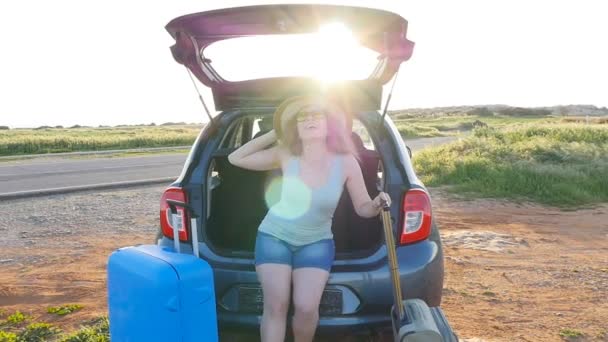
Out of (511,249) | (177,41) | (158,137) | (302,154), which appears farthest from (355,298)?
(158,137)

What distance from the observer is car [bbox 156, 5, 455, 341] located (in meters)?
3.12

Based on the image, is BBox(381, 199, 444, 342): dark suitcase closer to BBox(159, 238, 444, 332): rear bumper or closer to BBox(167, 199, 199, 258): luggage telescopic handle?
BBox(159, 238, 444, 332): rear bumper

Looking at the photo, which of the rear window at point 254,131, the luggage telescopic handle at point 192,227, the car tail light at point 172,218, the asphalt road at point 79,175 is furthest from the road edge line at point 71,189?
the luggage telescopic handle at point 192,227

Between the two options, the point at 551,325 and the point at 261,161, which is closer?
the point at 261,161

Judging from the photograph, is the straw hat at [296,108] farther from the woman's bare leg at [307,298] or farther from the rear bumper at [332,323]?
the rear bumper at [332,323]

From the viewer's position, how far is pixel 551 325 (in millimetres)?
4270

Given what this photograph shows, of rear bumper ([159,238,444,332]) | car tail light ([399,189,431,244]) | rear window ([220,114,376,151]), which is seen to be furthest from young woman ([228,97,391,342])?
rear window ([220,114,376,151])

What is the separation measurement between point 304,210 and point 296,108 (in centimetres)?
57

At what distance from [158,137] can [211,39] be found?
33.9m

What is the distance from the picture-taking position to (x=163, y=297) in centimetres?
269

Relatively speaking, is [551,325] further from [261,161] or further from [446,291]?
[261,161]

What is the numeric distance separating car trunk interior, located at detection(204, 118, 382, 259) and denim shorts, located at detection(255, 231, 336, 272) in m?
0.46

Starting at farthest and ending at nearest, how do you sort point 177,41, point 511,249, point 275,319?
point 511,249 → point 177,41 → point 275,319

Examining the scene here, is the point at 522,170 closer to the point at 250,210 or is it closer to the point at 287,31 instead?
the point at 250,210
